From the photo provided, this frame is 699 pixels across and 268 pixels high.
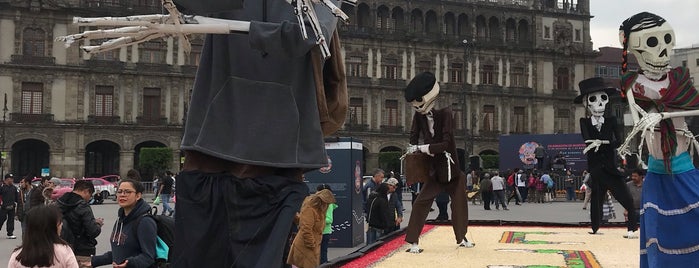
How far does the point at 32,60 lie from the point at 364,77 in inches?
796

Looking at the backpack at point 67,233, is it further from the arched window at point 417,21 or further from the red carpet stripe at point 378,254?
the arched window at point 417,21

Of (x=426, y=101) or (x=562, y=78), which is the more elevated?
(x=562, y=78)

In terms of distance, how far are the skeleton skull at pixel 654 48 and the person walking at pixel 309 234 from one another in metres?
3.26

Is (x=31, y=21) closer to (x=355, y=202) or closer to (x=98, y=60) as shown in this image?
(x=98, y=60)

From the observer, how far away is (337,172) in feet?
43.3

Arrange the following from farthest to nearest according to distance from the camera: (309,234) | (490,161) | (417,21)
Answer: (417,21)
(490,161)
(309,234)

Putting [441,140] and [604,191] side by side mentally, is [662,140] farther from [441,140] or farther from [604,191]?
[604,191]

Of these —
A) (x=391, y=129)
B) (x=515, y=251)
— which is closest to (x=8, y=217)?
(x=515, y=251)

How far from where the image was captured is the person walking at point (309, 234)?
7695 mm

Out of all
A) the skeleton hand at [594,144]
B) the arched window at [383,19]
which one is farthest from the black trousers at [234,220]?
the arched window at [383,19]

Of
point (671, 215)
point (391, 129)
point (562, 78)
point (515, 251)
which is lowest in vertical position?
point (515, 251)

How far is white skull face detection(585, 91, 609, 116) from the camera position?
1082 cm

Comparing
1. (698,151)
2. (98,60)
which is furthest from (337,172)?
(98,60)

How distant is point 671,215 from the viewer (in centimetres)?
553
